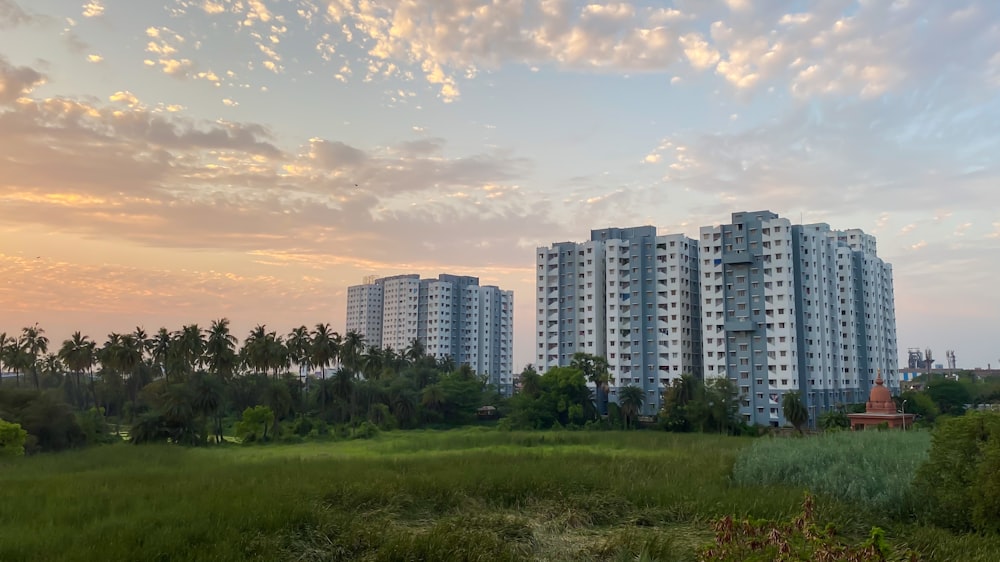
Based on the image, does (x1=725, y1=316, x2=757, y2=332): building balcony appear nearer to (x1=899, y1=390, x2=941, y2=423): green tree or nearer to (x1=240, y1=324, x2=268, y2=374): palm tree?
(x1=899, y1=390, x2=941, y2=423): green tree

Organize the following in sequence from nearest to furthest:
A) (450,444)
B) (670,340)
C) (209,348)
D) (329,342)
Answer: (450,444), (209,348), (329,342), (670,340)

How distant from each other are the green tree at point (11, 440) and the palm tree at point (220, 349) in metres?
27.3

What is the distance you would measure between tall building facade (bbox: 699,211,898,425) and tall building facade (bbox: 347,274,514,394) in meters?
66.1

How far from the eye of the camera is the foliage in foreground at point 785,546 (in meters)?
8.46

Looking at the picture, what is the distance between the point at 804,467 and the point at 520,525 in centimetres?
1209

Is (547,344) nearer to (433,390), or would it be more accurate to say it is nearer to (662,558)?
(433,390)

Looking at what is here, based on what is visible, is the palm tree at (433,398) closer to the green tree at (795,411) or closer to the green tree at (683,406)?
the green tree at (683,406)

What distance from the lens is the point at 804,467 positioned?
21812 millimetres

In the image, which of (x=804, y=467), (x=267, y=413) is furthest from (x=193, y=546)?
(x=267, y=413)

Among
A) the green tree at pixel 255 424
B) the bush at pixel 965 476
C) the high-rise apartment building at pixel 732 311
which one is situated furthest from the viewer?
the high-rise apartment building at pixel 732 311

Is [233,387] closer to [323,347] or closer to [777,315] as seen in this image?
[323,347]

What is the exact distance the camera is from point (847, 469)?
66.7 ft

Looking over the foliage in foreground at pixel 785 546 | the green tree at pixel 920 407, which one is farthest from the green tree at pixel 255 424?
the green tree at pixel 920 407

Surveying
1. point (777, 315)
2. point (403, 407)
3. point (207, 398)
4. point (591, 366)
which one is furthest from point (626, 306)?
point (207, 398)
